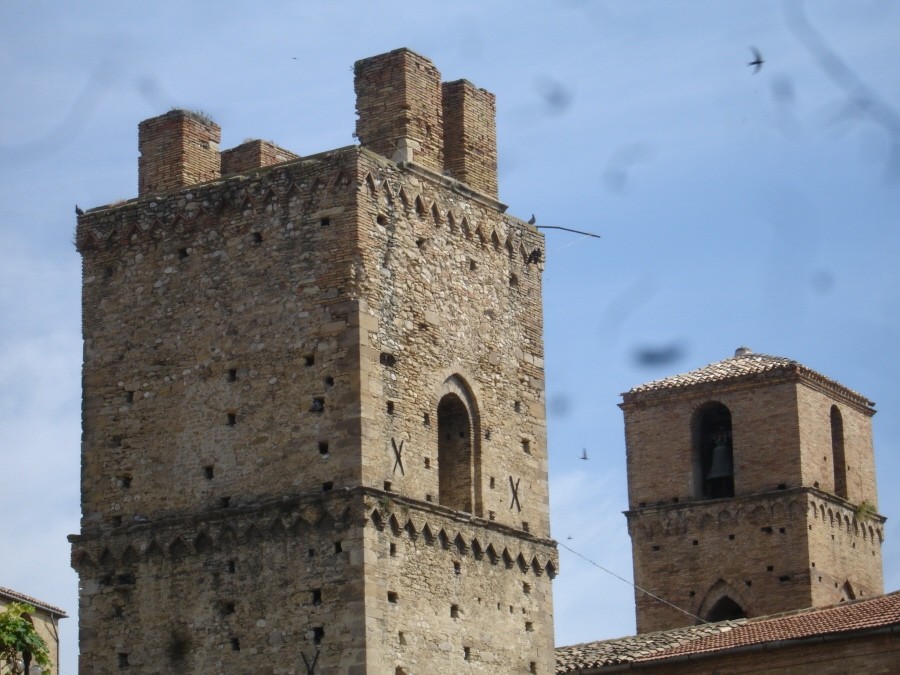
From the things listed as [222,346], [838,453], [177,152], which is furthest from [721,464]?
[222,346]

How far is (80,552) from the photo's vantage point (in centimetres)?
3197

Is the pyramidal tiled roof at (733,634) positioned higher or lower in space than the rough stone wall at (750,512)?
lower

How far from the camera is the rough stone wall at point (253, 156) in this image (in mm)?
33188

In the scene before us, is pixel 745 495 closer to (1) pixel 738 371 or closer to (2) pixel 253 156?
(1) pixel 738 371

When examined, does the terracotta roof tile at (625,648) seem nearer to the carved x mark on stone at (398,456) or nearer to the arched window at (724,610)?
the arched window at (724,610)

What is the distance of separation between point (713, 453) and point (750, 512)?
161 cm

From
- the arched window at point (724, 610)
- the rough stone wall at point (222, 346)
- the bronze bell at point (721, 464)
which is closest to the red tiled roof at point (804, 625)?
the arched window at point (724, 610)

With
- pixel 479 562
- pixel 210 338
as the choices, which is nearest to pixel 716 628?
pixel 479 562

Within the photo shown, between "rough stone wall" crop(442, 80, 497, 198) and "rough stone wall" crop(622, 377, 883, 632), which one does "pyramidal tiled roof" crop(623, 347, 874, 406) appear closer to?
"rough stone wall" crop(622, 377, 883, 632)

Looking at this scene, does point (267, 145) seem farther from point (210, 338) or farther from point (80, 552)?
point (80, 552)

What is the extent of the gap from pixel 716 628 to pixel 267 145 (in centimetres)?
1099

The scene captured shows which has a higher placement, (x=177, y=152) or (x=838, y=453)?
(x=177, y=152)

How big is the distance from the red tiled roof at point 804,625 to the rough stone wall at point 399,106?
7.94 m

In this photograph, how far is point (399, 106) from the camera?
106 ft
